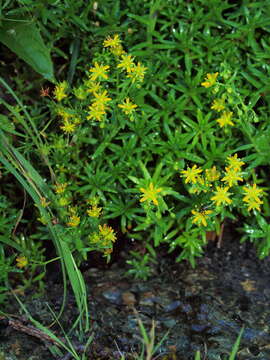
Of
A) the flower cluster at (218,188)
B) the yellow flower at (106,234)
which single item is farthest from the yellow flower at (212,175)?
the yellow flower at (106,234)

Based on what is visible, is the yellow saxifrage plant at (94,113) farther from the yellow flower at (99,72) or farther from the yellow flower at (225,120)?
the yellow flower at (225,120)

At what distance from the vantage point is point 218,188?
6.32ft

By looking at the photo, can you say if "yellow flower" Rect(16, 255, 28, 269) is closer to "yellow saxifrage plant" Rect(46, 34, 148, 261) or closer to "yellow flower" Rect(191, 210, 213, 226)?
"yellow saxifrage plant" Rect(46, 34, 148, 261)

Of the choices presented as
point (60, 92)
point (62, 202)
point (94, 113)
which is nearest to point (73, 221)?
point (62, 202)

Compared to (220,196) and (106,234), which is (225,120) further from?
(106,234)

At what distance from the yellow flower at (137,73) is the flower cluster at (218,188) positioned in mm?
422

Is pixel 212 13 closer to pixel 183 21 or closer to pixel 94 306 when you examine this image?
pixel 183 21

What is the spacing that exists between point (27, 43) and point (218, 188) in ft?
3.21

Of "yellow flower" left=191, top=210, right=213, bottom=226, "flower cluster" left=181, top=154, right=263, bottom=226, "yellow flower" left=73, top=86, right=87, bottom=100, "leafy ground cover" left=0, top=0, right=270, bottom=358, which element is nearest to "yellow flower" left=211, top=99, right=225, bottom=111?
"leafy ground cover" left=0, top=0, right=270, bottom=358

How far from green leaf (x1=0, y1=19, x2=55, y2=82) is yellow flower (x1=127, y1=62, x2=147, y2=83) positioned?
32 cm

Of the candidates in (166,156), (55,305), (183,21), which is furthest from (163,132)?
(55,305)

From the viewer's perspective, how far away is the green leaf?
199cm

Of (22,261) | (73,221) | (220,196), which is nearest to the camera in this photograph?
(220,196)

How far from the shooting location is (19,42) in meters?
2.02
